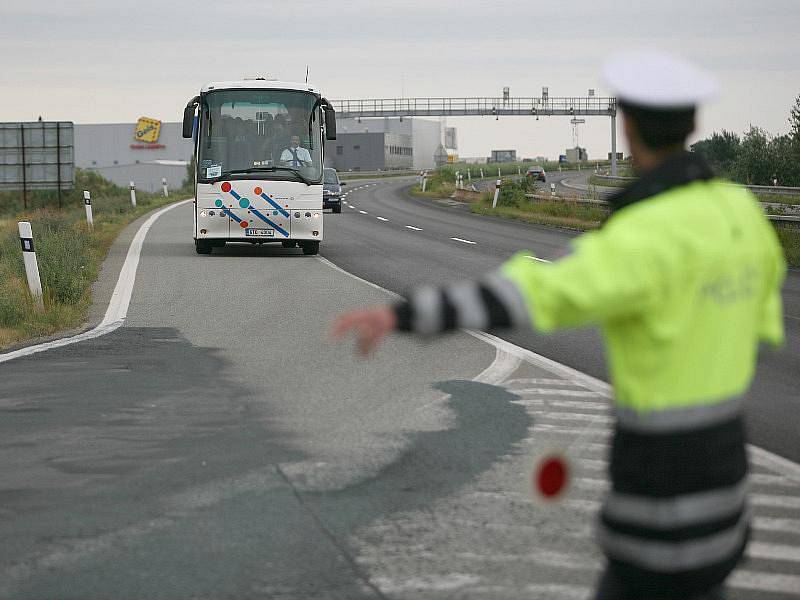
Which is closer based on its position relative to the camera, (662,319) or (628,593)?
(662,319)

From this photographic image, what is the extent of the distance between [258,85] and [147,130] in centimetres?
12365

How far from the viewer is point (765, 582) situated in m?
5.27

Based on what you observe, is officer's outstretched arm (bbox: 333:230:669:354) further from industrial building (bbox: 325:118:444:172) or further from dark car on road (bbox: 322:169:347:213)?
industrial building (bbox: 325:118:444:172)

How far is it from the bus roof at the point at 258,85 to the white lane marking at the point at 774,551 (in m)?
19.2

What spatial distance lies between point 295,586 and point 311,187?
63.7 ft

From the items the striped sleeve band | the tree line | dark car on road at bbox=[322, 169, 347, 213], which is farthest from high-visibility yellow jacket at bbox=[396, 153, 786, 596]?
the tree line

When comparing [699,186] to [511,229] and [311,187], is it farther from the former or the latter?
[511,229]

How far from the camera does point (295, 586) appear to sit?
5199 millimetres

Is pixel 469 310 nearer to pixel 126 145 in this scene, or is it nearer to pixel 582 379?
pixel 582 379

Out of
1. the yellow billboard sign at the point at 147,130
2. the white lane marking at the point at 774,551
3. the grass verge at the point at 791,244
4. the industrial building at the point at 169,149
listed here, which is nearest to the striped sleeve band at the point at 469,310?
the white lane marking at the point at 774,551

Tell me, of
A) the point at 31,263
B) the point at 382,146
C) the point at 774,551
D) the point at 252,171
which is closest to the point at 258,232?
the point at 252,171

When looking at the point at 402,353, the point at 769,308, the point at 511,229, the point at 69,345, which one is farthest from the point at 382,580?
the point at 511,229

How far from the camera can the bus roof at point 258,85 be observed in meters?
24.0

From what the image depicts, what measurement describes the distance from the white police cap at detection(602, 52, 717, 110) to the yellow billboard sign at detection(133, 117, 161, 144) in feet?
474
